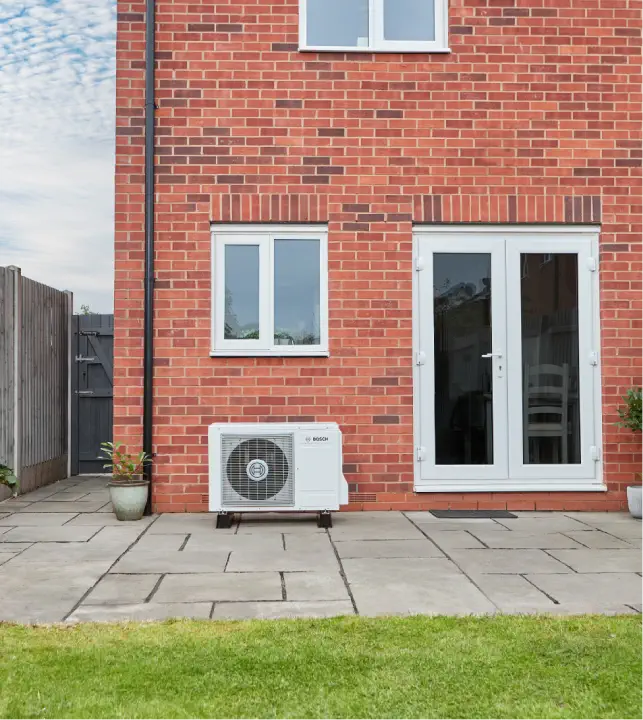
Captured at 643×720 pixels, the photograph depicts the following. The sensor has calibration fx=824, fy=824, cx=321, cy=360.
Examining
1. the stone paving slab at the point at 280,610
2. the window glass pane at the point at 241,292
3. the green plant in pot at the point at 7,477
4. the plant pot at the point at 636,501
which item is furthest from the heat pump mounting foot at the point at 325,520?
the green plant in pot at the point at 7,477

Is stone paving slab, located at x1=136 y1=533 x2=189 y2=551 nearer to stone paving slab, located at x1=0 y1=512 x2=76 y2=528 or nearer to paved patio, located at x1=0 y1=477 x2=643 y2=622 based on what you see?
paved patio, located at x1=0 y1=477 x2=643 y2=622

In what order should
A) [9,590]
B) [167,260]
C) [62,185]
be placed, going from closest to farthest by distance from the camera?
[9,590]
[167,260]
[62,185]

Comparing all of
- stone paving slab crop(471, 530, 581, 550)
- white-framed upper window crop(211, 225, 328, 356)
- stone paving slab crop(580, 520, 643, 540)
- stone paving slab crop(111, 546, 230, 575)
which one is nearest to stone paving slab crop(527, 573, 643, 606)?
stone paving slab crop(471, 530, 581, 550)

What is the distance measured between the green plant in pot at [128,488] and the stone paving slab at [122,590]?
1843 millimetres

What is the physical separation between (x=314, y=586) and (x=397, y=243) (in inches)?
132

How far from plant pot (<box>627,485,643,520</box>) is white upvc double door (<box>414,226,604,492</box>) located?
13.9 inches

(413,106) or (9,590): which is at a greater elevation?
(413,106)

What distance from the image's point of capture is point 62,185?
13.3 metres

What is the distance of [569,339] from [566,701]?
455cm

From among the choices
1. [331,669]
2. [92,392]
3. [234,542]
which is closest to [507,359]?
[234,542]

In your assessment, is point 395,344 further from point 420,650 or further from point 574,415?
point 420,650

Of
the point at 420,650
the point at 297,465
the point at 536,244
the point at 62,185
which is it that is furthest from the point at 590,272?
the point at 62,185

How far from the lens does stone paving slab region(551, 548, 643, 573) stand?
A: 4.45m

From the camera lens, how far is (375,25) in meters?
6.72
